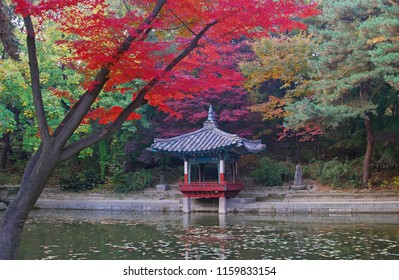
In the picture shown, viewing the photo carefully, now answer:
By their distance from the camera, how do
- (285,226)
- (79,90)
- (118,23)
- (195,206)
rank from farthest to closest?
(79,90), (195,206), (285,226), (118,23)

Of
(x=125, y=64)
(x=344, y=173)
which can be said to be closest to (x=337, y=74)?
(x=344, y=173)

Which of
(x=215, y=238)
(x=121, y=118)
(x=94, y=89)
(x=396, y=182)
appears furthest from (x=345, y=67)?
(x=94, y=89)

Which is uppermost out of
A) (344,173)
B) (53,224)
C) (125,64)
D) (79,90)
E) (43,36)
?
(43,36)

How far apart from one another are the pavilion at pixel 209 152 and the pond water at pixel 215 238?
8.27ft

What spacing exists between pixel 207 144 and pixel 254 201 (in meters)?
3.76

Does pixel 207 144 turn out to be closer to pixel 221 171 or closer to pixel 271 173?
pixel 221 171

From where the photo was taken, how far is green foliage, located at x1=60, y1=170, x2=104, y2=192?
2855cm

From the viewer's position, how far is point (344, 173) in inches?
954

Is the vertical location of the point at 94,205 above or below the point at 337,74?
below

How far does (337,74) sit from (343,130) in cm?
579

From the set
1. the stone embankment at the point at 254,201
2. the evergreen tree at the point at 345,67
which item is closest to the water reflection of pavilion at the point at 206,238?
the stone embankment at the point at 254,201

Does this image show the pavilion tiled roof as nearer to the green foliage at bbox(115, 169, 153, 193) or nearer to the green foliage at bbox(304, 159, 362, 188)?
the green foliage at bbox(304, 159, 362, 188)

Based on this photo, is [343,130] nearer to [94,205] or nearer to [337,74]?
[337,74]

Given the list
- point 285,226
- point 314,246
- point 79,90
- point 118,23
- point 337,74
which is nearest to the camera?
point 118,23
